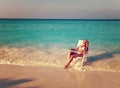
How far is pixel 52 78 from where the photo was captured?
4.20m

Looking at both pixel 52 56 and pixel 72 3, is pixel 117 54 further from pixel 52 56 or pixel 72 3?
pixel 72 3

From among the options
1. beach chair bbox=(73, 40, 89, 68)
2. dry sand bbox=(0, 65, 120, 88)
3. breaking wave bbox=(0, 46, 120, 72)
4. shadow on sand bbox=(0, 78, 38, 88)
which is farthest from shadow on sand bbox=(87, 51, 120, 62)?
shadow on sand bbox=(0, 78, 38, 88)

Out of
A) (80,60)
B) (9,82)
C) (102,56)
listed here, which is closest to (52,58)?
(80,60)

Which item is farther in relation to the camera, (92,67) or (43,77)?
(92,67)

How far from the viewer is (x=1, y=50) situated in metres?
6.75

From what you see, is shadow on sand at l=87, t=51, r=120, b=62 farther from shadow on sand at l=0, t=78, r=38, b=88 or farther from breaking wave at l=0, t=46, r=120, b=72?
shadow on sand at l=0, t=78, r=38, b=88

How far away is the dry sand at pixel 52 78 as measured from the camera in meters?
3.86

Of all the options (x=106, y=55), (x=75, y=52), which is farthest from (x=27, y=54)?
(x=106, y=55)

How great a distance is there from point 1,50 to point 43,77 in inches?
Answer: 112

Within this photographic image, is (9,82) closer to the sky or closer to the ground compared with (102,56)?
closer to the sky

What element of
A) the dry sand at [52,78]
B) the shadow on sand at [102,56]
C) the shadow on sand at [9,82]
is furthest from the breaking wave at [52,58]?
the shadow on sand at [9,82]

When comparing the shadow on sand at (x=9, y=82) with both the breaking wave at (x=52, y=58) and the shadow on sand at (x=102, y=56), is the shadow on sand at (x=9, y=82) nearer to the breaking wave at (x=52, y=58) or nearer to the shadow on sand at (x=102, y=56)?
the breaking wave at (x=52, y=58)

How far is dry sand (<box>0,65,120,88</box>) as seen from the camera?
3.86 metres

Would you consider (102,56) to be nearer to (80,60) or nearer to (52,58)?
(80,60)
